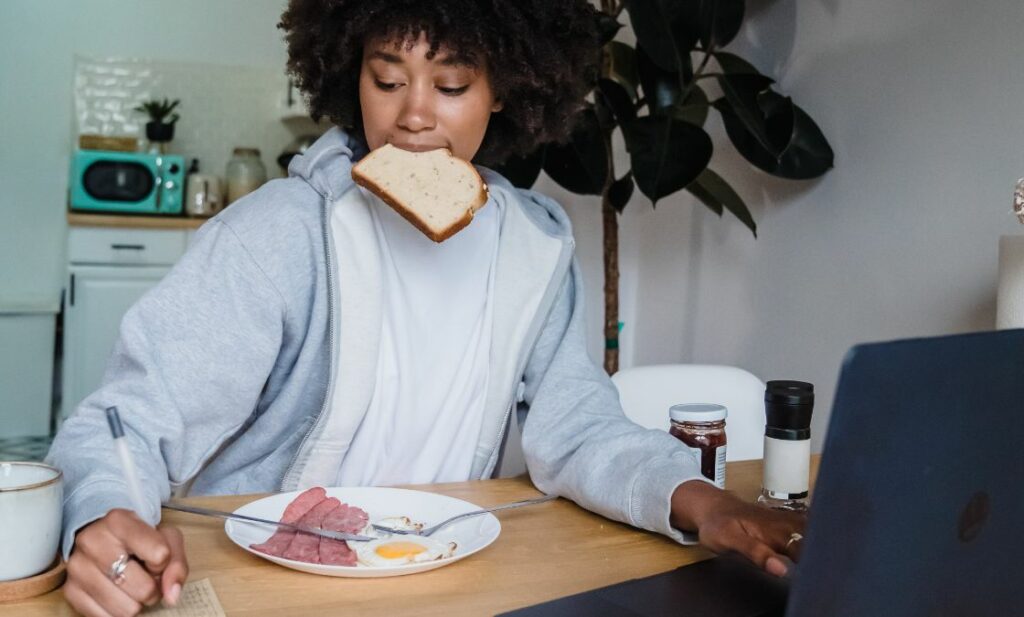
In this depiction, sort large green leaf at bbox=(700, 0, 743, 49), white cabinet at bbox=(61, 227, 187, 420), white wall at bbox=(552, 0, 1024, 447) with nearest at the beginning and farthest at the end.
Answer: white wall at bbox=(552, 0, 1024, 447), large green leaf at bbox=(700, 0, 743, 49), white cabinet at bbox=(61, 227, 187, 420)

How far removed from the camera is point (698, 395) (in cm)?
170

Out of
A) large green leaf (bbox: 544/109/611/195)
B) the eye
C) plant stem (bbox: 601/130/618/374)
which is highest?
large green leaf (bbox: 544/109/611/195)

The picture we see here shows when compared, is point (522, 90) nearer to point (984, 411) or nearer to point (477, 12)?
point (477, 12)

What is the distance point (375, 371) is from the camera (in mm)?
1241

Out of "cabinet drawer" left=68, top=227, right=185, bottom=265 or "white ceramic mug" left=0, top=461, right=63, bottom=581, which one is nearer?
"white ceramic mug" left=0, top=461, right=63, bottom=581

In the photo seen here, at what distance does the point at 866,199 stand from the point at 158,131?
302 cm

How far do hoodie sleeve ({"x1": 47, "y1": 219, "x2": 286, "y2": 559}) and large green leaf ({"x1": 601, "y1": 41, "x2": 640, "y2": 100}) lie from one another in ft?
5.36

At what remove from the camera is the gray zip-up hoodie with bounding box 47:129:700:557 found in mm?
1039

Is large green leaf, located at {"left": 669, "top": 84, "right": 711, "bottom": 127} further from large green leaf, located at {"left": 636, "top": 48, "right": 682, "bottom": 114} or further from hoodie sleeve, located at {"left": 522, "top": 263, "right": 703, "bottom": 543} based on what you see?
hoodie sleeve, located at {"left": 522, "top": 263, "right": 703, "bottom": 543}

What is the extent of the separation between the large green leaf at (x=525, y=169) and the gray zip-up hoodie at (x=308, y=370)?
103 cm

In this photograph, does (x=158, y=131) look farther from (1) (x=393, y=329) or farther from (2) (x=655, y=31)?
(1) (x=393, y=329)

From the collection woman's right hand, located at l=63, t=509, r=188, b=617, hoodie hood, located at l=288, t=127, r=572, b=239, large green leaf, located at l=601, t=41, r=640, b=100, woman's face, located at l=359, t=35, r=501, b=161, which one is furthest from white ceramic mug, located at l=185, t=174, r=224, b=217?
woman's right hand, located at l=63, t=509, r=188, b=617

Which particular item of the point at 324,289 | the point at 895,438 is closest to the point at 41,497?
the point at 324,289

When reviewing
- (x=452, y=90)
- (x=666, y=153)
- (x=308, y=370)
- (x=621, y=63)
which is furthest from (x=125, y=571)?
(x=621, y=63)
